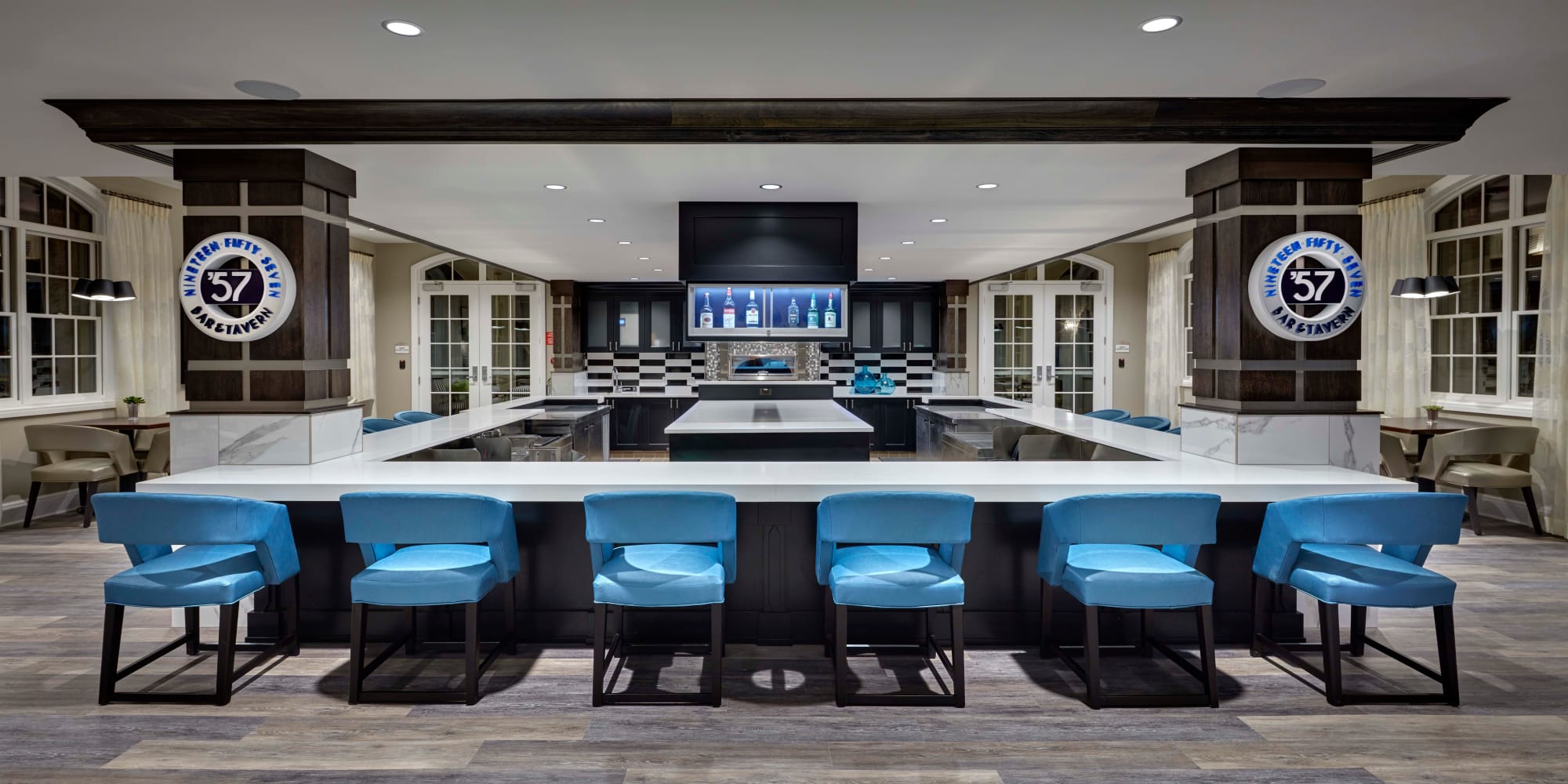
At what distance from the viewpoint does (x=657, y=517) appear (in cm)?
277

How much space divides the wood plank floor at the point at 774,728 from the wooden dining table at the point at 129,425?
3314mm

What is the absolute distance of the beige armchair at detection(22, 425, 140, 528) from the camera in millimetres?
5949

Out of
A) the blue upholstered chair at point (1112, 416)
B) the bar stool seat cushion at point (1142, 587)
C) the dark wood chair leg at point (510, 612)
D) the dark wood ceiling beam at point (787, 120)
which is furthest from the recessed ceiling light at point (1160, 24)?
the blue upholstered chair at point (1112, 416)

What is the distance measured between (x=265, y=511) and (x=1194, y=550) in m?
3.48

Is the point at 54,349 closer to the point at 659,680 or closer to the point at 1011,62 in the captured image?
the point at 659,680

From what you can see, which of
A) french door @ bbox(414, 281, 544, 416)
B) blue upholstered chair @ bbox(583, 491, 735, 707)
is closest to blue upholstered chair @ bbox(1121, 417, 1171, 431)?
blue upholstered chair @ bbox(583, 491, 735, 707)

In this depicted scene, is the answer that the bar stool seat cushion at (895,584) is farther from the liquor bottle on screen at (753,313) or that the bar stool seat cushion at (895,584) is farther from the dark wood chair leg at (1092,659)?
the liquor bottle on screen at (753,313)

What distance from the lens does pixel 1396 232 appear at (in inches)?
273

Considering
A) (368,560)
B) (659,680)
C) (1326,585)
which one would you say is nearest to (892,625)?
(659,680)

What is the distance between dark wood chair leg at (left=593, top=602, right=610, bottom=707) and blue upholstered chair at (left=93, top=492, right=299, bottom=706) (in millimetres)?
1236

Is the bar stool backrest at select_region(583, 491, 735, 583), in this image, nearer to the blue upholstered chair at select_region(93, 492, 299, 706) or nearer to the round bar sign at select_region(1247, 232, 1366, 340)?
the blue upholstered chair at select_region(93, 492, 299, 706)

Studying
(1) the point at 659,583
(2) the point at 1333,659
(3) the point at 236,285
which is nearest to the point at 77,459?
(3) the point at 236,285

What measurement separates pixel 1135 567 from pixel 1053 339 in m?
8.32

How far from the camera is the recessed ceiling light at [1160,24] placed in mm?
2441
